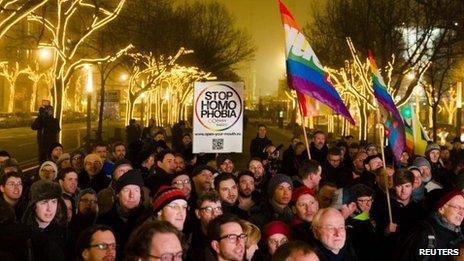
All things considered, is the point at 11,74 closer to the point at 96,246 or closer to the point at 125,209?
the point at 125,209

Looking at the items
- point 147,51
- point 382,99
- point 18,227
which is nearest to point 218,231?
point 18,227

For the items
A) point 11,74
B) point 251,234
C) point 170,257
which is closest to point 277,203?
point 251,234

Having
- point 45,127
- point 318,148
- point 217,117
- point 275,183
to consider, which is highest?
point 217,117

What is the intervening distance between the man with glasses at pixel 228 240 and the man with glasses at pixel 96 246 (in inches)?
29.7

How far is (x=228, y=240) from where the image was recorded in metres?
5.04

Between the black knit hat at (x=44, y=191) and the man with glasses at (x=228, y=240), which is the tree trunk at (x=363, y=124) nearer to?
the black knit hat at (x=44, y=191)

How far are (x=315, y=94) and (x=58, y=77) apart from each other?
12.5m

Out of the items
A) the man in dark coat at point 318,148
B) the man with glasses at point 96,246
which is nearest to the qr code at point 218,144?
the man in dark coat at point 318,148

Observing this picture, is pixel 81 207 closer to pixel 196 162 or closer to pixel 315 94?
pixel 315 94

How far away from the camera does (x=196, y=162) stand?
43.9ft

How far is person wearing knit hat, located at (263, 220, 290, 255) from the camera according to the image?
5840 mm

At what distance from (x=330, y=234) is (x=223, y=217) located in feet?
3.02

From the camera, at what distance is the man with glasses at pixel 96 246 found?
483cm

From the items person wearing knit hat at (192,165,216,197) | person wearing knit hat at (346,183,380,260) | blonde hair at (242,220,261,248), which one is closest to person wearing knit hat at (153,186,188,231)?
blonde hair at (242,220,261,248)
